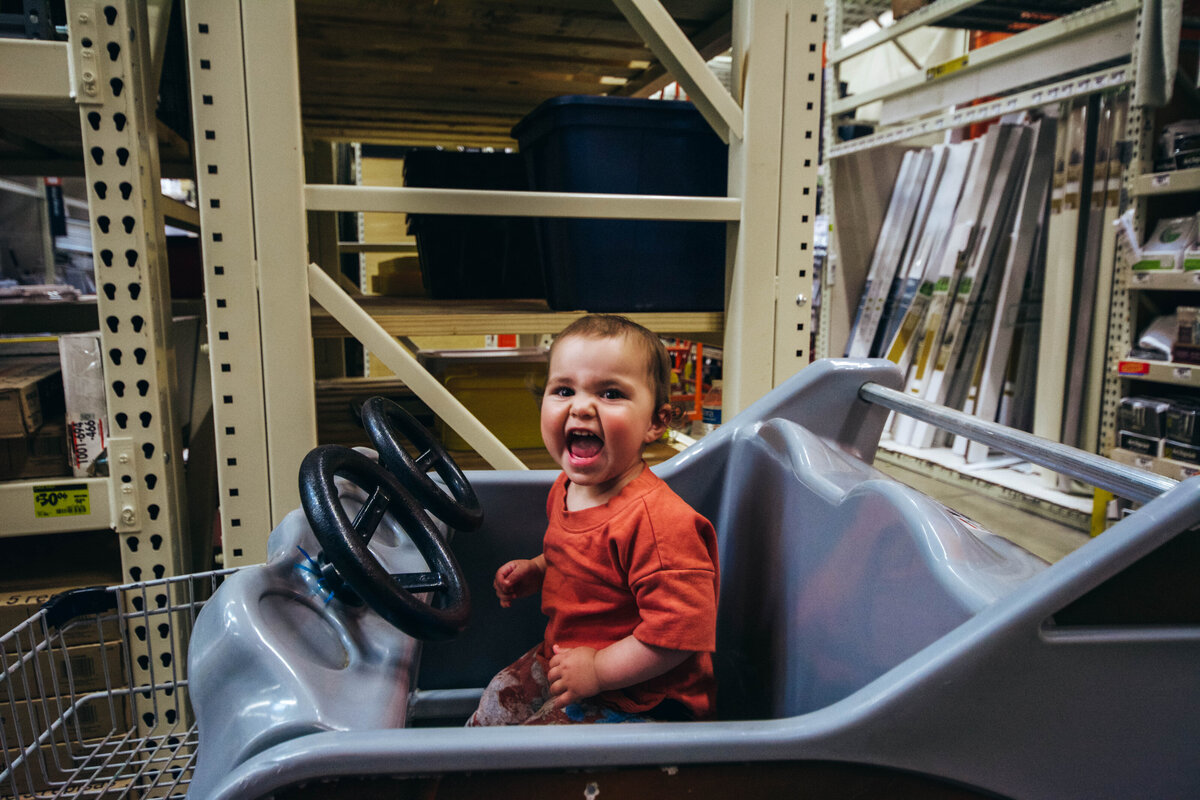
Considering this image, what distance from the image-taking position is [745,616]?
1.10 meters

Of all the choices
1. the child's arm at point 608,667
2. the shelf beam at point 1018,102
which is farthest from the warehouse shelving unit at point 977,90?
the child's arm at point 608,667

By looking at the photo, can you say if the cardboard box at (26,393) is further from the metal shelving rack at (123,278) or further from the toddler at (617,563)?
the toddler at (617,563)

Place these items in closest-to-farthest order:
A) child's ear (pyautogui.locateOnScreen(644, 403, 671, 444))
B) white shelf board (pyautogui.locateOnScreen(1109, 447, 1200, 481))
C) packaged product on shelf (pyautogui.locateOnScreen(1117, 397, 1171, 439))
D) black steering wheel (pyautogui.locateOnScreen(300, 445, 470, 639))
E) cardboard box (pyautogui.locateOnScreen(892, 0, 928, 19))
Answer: black steering wheel (pyautogui.locateOnScreen(300, 445, 470, 639)) < child's ear (pyautogui.locateOnScreen(644, 403, 671, 444)) < white shelf board (pyautogui.locateOnScreen(1109, 447, 1200, 481)) < packaged product on shelf (pyautogui.locateOnScreen(1117, 397, 1171, 439)) < cardboard box (pyautogui.locateOnScreen(892, 0, 928, 19))

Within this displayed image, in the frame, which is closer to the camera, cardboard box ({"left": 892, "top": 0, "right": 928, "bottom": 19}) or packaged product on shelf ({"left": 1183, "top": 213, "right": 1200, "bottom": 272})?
packaged product on shelf ({"left": 1183, "top": 213, "right": 1200, "bottom": 272})

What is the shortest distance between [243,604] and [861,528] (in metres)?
0.63

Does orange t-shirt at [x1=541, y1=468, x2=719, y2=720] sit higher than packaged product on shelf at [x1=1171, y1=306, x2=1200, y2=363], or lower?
lower

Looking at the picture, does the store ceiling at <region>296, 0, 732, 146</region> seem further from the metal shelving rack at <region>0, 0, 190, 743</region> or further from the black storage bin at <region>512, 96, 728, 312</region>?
the metal shelving rack at <region>0, 0, 190, 743</region>

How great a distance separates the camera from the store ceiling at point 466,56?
150cm

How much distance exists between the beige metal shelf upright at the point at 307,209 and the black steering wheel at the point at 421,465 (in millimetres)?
292

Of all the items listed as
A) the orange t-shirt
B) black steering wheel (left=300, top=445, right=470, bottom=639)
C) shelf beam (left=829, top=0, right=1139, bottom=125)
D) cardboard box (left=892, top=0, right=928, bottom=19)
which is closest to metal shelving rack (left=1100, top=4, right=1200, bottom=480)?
shelf beam (left=829, top=0, right=1139, bottom=125)

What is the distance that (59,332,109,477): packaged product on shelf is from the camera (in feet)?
3.98

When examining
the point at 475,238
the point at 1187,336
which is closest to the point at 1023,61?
the point at 1187,336

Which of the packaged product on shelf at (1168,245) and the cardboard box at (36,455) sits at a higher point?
the packaged product on shelf at (1168,245)

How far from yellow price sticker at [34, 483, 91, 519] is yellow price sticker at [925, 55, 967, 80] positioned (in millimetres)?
3196
